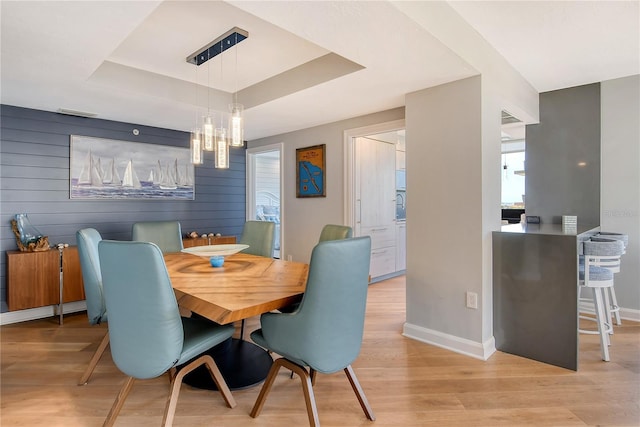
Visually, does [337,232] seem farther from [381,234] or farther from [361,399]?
[381,234]

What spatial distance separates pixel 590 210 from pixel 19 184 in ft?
18.8

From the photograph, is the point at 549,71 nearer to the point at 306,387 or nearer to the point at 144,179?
the point at 306,387

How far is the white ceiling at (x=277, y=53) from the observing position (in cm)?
180

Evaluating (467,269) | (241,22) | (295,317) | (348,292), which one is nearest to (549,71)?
(467,269)

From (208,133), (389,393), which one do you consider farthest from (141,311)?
(389,393)

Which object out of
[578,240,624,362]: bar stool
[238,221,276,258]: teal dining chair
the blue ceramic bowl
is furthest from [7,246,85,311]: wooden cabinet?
[578,240,624,362]: bar stool

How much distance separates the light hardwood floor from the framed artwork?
2201mm

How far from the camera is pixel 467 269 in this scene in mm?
2613

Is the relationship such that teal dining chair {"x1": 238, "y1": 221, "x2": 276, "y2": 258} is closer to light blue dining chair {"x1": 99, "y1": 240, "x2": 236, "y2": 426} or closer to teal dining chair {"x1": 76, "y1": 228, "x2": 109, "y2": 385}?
teal dining chair {"x1": 76, "y1": 228, "x2": 109, "y2": 385}

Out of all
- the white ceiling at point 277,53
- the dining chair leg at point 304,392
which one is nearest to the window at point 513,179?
the white ceiling at point 277,53

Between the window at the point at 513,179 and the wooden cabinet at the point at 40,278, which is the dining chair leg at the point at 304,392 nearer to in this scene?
the wooden cabinet at the point at 40,278

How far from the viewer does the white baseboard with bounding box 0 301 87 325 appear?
332cm

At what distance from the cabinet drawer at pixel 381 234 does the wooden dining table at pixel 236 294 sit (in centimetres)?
201

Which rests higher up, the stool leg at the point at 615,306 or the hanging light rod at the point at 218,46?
the hanging light rod at the point at 218,46
